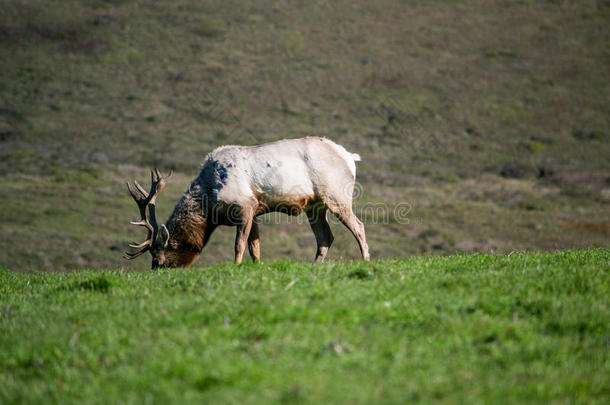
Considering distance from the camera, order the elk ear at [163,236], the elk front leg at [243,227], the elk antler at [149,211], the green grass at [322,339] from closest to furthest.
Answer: the green grass at [322,339], the elk front leg at [243,227], the elk ear at [163,236], the elk antler at [149,211]

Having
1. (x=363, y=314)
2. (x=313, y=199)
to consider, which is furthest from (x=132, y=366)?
(x=313, y=199)

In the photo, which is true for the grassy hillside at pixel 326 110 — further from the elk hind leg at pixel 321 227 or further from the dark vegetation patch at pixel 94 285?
the dark vegetation patch at pixel 94 285

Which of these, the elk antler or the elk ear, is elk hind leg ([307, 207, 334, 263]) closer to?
the elk ear

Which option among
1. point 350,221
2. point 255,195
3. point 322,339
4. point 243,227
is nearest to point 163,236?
point 243,227

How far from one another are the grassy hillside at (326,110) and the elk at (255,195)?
56.6 feet

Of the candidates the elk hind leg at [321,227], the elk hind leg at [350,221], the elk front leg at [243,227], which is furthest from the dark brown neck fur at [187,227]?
the elk hind leg at [350,221]

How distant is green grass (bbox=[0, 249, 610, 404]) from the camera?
5574mm

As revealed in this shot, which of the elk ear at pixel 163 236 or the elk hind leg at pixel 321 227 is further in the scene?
the elk hind leg at pixel 321 227

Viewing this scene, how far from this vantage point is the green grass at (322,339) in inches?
219

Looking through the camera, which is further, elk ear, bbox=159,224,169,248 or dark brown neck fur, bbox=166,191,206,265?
elk ear, bbox=159,224,169,248

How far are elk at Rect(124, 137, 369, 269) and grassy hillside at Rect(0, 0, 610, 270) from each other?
1724cm

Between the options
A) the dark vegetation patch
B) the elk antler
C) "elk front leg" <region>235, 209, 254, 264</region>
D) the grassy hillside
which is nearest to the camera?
the dark vegetation patch

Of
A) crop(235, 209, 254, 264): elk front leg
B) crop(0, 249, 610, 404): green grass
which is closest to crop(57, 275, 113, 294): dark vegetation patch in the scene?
crop(0, 249, 610, 404): green grass

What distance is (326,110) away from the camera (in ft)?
221
